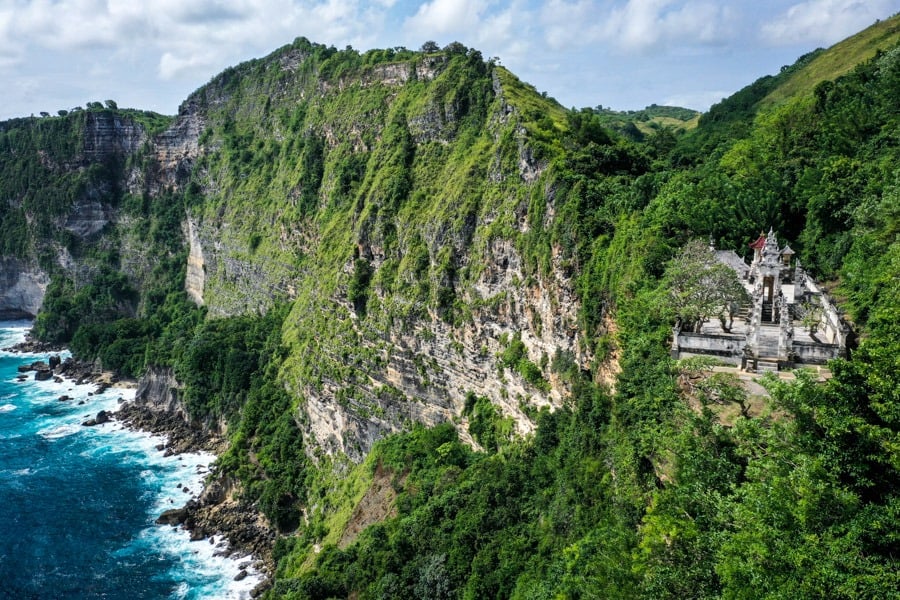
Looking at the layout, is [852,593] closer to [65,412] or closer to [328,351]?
[328,351]

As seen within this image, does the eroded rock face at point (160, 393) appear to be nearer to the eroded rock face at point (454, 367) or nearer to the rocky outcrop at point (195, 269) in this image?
the rocky outcrop at point (195, 269)

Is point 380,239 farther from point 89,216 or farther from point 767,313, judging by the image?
point 89,216

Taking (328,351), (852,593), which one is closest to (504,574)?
(852,593)

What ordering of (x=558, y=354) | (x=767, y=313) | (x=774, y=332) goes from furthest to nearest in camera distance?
(x=558, y=354)
(x=767, y=313)
(x=774, y=332)

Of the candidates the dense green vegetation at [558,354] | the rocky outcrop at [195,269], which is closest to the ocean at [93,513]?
the dense green vegetation at [558,354]

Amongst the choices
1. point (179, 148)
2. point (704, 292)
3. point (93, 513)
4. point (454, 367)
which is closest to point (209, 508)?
point (93, 513)

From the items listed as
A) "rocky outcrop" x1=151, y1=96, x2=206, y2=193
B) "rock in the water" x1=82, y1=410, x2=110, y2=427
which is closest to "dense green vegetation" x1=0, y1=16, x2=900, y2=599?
"rock in the water" x1=82, y1=410, x2=110, y2=427
